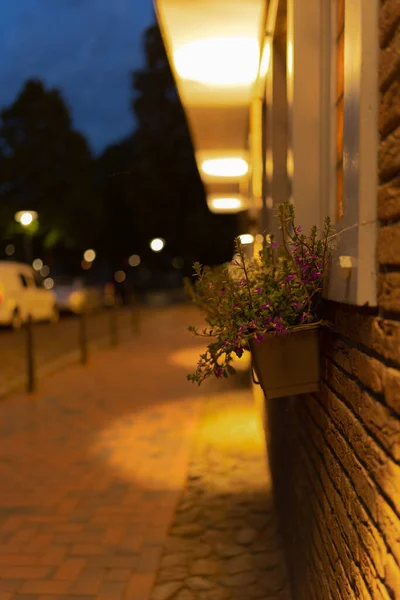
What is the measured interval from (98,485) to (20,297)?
14.4 metres

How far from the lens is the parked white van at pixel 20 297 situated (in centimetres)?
1767

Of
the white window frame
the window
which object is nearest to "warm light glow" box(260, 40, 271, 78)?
the white window frame

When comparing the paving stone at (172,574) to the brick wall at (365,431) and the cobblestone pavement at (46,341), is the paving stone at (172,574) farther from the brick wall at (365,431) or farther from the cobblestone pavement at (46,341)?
the cobblestone pavement at (46,341)

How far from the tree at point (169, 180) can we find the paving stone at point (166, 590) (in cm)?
2894

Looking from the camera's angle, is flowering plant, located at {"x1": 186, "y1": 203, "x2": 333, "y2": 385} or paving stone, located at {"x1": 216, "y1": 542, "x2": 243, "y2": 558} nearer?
flowering plant, located at {"x1": 186, "y1": 203, "x2": 333, "y2": 385}

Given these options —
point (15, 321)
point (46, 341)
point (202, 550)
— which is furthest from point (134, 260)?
point (202, 550)

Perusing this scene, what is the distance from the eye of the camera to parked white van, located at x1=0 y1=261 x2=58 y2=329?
17.7 m

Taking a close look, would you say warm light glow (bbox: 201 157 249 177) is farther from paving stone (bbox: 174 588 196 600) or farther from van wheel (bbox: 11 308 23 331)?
van wheel (bbox: 11 308 23 331)

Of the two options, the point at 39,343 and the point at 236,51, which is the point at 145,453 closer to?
the point at 236,51

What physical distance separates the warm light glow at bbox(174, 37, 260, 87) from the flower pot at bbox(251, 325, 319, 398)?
10.1 feet

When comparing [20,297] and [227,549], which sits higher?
[20,297]

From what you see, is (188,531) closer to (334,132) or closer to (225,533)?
(225,533)

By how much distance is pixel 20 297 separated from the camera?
60.7 ft

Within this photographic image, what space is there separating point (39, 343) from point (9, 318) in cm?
287
